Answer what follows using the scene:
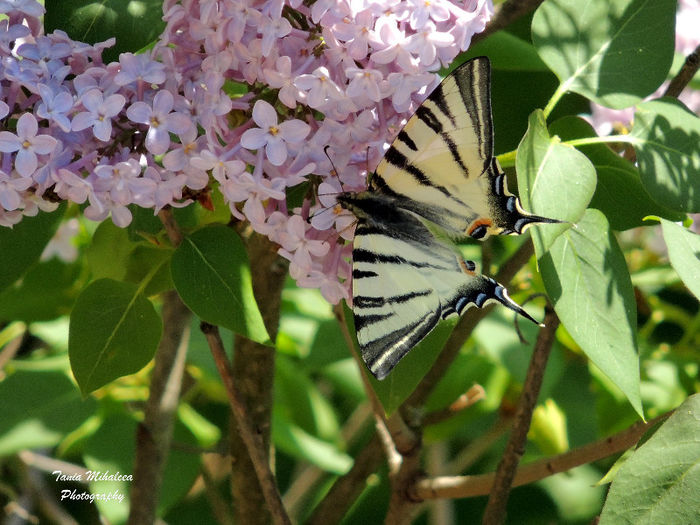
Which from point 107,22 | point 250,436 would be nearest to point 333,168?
point 107,22

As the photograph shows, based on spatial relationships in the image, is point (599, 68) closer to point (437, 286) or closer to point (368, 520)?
point (437, 286)

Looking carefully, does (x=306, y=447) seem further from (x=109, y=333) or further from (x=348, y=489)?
(x=109, y=333)

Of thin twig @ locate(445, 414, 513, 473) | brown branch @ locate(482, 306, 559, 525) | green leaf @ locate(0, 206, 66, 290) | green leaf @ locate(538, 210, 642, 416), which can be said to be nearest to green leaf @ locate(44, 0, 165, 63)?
green leaf @ locate(0, 206, 66, 290)

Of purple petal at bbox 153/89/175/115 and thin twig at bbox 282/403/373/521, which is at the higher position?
purple petal at bbox 153/89/175/115

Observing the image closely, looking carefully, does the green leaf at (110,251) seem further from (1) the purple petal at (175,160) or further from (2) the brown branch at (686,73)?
(2) the brown branch at (686,73)

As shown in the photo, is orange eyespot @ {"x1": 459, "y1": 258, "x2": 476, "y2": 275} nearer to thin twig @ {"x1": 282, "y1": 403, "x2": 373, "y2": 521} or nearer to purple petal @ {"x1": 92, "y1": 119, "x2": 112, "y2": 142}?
purple petal @ {"x1": 92, "y1": 119, "x2": 112, "y2": 142}

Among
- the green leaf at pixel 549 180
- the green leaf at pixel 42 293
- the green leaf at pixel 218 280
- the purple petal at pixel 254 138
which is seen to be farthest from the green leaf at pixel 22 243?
the green leaf at pixel 549 180
